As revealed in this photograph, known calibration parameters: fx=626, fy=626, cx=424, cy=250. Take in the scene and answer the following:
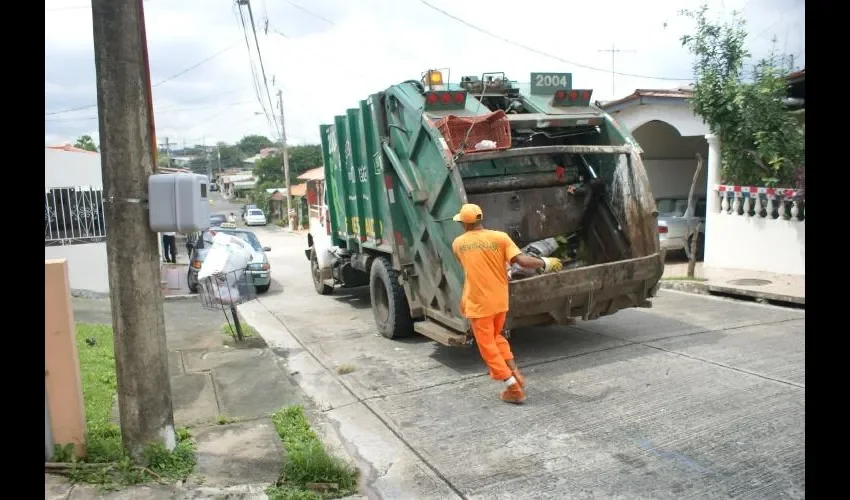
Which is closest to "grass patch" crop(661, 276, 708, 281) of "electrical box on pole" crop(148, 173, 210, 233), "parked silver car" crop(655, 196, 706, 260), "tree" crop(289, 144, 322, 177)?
"parked silver car" crop(655, 196, 706, 260)

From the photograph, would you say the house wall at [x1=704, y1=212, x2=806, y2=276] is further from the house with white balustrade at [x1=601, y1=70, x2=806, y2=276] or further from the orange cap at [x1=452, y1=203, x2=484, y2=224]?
the orange cap at [x1=452, y1=203, x2=484, y2=224]

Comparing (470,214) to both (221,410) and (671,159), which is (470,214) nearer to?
(221,410)

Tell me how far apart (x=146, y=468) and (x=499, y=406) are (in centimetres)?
255

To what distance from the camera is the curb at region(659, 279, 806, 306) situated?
8203 millimetres

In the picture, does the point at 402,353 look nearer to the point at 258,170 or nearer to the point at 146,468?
the point at 146,468

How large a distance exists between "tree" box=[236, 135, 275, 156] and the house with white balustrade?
107 metres

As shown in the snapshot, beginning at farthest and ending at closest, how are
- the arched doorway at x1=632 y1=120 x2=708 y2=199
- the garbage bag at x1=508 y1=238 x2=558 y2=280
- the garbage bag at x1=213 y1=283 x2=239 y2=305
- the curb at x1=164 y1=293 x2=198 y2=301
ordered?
the arched doorway at x1=632 y1=120 x2=708 y2=199
the curb at x1=164 y1=293 x2=198 y2=301
the garbage bag at x1=213 y1=283 x2=239 y2=305
the garbage bag at x1=508 y1=238 x2=558 y2=280

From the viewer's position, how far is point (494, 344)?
499cm

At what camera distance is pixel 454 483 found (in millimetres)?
3750

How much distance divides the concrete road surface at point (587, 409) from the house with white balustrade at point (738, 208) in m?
2.23

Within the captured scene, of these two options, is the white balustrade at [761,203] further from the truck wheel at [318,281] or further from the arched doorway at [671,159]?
the truck wheel at [318,281]
